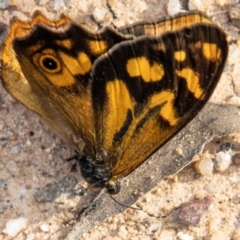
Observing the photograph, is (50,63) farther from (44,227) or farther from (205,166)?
(205,166)

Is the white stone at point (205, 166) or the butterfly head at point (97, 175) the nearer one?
the butterfly head at point (97, 175)

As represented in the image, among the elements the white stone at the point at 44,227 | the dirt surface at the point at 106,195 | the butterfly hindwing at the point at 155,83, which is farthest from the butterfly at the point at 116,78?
the white stone at the point at 44,227

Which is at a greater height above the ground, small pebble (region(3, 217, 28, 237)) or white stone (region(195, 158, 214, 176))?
small pebble (region(3, 217, 28, 237))

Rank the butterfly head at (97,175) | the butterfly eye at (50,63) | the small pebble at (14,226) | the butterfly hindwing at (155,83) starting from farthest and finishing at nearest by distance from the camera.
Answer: the small pebble at (14,226) → the butterfly head at (97,175) → the butterfly eye at (50,63) → the butterfly hindwing at (155,83)

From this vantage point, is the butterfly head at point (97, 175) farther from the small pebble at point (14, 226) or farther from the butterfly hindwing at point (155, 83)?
the small pebble at point (14, 226)

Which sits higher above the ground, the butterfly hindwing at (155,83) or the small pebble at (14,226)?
the butterfly hindwing at (155,83)

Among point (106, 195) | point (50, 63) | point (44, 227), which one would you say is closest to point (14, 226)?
point (44, 227)

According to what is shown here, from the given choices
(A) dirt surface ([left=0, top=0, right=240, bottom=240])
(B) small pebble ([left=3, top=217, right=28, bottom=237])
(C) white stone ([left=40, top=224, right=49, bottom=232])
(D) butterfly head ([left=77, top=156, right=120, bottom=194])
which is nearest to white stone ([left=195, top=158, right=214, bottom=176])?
(A) dirt surface ([left=0, top=0, right=240, bottom=240])

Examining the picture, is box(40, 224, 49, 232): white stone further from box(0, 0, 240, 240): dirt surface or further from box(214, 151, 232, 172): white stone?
box(214, 151, 232, 172): white stone
